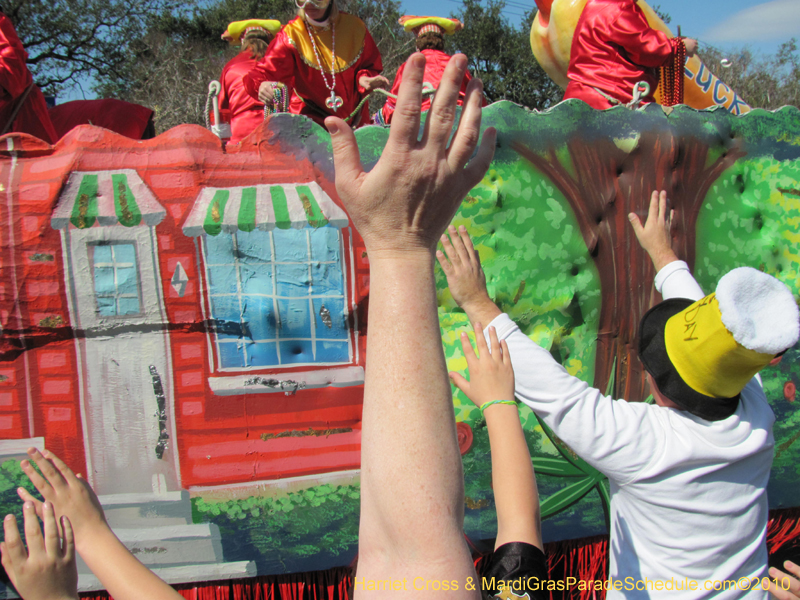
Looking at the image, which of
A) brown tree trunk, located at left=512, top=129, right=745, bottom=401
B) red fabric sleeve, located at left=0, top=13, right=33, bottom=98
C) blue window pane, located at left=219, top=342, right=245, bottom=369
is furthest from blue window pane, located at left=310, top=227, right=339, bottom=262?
red fabric sleeve, located at left=0, top=13, right=33, bottom=98

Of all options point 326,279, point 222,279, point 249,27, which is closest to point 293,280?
point 326,279

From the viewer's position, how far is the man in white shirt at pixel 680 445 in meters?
1.17

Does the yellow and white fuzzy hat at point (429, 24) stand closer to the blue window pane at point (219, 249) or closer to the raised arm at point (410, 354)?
the blue window pane at point (219, 249)

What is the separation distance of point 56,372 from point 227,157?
80 cm

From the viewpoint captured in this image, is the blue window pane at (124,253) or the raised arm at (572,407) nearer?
the raised arm at (572,407)

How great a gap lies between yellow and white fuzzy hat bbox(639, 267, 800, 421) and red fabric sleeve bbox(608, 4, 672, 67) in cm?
195

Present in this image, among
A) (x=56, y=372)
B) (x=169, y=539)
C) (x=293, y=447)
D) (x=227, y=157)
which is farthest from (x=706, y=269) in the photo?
(x=56, y=372)

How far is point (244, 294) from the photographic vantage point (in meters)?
1.65

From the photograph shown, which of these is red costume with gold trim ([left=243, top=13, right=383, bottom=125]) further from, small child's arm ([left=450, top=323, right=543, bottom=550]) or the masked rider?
small child's arm ([left=450, top=323, right=543, bottom=550])

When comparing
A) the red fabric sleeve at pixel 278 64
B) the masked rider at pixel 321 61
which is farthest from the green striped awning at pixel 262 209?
the red fabric sleeve at pixel 278 64

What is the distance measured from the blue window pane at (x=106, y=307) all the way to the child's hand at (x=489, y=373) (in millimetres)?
1065

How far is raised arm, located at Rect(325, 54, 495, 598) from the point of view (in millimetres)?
638

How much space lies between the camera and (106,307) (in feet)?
5.20

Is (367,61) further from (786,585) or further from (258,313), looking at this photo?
(786,585)
